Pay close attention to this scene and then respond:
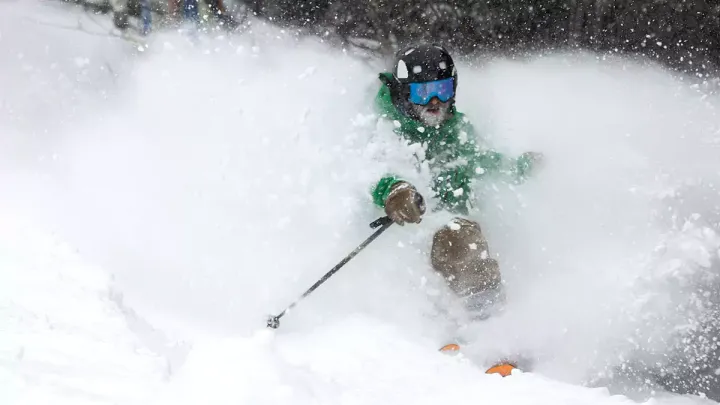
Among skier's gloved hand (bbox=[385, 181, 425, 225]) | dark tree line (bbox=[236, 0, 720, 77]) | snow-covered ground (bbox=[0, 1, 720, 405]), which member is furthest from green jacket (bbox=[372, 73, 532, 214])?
dark tree line (bbox=[236, 0, 720, 77])

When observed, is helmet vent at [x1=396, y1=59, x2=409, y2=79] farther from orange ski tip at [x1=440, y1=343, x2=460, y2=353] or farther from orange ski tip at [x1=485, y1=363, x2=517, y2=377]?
orange ski tip at [x1=485, y1=363, x2=517, y2=377]

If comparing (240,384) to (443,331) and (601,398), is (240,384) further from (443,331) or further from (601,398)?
(443,331)

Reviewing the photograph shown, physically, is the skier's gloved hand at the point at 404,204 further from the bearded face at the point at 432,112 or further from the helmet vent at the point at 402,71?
the helmet vent at the point at 402,71

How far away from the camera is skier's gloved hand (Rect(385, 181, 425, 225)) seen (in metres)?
3.11

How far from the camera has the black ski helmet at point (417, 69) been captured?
341cm

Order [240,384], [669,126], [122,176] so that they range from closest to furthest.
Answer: [240,384] → [122,176] → [669,126]

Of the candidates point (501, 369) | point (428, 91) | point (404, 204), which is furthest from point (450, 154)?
point (501, 369)

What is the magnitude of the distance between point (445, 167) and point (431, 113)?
0.36 meters

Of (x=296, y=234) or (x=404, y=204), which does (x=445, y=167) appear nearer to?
(x=404, y=204)

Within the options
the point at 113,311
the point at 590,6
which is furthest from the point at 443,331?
the point at 590,6

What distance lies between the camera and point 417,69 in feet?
11.2

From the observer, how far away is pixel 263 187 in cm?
382

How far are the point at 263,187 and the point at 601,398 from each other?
235cm

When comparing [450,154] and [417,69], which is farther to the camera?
[450,154]
